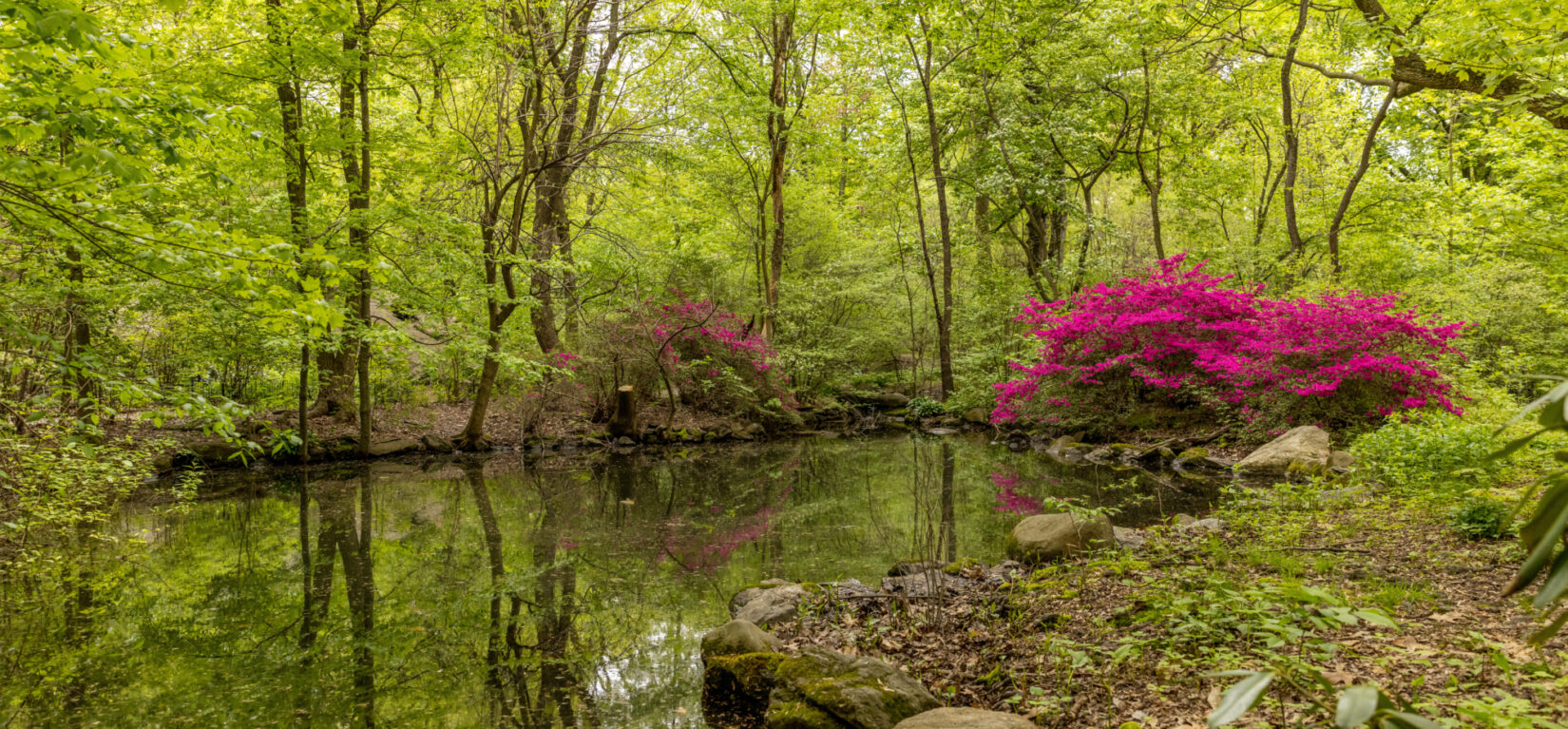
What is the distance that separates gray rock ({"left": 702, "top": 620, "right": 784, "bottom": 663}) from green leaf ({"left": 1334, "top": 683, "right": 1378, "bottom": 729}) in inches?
147

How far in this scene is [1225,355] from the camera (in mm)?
10961

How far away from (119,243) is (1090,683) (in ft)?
17.1

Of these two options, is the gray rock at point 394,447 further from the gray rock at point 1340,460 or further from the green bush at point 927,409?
the gray rock at point 1340,460

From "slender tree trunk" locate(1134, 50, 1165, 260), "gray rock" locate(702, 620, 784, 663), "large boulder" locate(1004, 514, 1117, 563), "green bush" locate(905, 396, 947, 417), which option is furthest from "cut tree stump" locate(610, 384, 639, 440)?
"slender tree trunk" locate(1134, 50, 1165, 260)

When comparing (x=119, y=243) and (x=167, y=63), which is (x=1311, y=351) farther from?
(x=167, y=63)

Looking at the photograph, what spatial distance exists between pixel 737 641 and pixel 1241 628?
2.56 m

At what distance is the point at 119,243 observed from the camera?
12.8ft

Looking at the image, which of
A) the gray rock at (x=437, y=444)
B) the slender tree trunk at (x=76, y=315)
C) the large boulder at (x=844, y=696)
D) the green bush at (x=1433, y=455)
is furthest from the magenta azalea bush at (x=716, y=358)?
the large boulder at (x=844, y=696)

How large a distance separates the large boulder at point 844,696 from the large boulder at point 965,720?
0.69ft

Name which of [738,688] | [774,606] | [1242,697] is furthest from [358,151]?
[1242,697]

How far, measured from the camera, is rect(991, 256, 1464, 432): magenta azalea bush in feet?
31.1

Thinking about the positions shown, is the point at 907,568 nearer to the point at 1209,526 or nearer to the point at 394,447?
the point at 1209,526

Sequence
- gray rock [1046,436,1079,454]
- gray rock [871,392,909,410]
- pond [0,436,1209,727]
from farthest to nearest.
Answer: gray rock [871,392,909,410]
gray rock [1046,436,1079,454]
pond [0,436,1209,727]

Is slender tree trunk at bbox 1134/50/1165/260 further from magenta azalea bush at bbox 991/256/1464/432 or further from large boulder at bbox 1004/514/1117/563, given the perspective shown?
large boulder at bbox 1004/514/1117/563
